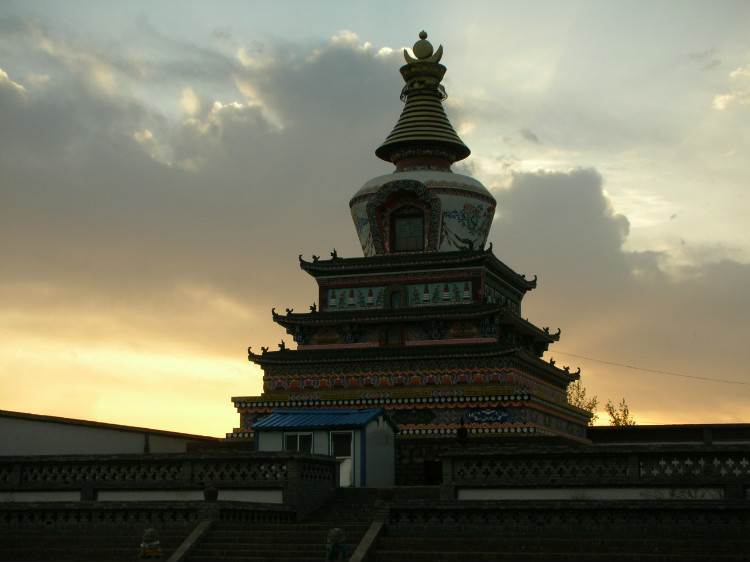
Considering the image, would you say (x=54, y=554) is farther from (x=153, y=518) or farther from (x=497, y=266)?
(x=497, y=266)

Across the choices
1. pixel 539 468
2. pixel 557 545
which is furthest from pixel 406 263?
pixel 557 545

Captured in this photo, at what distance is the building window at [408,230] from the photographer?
57.8m

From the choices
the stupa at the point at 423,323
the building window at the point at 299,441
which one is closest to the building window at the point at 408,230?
the stupa at the point at 423,323

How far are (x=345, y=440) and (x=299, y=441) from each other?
197cm

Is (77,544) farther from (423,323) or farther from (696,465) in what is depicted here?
(423,323)

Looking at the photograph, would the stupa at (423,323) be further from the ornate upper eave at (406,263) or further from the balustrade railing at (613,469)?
the balustrade railing at (613,469)

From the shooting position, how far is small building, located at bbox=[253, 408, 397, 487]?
40.5 metres

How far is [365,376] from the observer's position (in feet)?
176

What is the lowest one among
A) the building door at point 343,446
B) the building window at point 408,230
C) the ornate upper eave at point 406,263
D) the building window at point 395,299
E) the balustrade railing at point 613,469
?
the balustrade railing at point 613,469

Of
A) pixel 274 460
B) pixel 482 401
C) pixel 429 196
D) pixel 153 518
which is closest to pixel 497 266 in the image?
pixel 429 196

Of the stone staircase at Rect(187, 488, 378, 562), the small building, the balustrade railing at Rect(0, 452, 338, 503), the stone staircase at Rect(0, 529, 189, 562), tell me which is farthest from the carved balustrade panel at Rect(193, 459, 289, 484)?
Result: the small building

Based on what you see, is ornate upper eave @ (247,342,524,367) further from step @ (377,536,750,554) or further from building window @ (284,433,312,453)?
step @ (377,536,750,554)

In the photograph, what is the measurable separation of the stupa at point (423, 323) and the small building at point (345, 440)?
623 cm

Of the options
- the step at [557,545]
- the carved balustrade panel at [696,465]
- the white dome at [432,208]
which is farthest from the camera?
the white dome at [432,208]
